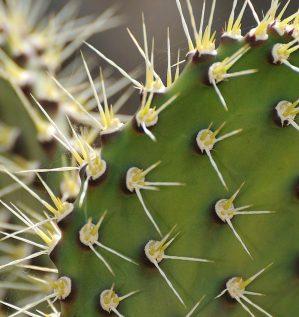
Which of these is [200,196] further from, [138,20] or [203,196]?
[138,20]

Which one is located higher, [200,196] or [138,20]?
[200,196]

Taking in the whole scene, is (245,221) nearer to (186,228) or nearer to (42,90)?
(186,228)

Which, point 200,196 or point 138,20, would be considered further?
point 138,20

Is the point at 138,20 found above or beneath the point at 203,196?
beneath

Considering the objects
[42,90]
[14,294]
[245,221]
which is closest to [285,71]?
[245,221]

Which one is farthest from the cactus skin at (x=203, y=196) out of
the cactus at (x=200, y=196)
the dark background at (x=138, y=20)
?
the dark background at (x=138, y=20)

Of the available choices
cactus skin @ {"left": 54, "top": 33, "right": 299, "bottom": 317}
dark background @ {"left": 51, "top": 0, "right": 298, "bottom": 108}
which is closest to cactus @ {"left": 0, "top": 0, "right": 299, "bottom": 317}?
cactus skin @ {"left": 54, "top": 33, "right": 299, "bottom": 317}

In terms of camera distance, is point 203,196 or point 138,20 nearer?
point 203,196

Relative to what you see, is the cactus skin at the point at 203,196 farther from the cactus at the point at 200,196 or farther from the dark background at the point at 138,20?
the dark background at the point at 138,20

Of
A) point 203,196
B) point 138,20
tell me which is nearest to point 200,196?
point 203,196
